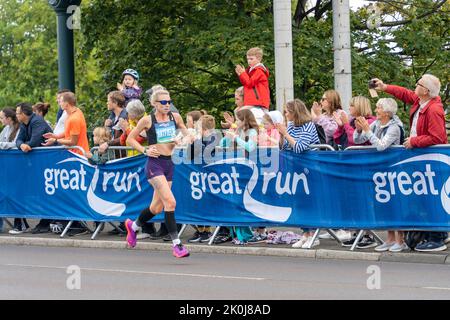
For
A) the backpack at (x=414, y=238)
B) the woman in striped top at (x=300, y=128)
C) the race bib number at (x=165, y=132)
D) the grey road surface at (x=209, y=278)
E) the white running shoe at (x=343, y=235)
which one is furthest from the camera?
the white running shoe at (x=343, y=235)

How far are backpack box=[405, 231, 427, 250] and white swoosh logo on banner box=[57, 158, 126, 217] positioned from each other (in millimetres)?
4699

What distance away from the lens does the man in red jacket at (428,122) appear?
46.1 ft

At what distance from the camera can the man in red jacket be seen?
14039mm

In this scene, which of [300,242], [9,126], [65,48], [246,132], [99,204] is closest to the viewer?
[300,242]

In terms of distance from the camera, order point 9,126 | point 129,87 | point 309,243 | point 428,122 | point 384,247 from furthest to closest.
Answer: point 9,126
point 129,87
point 309,243
point 384,247
point 428,122

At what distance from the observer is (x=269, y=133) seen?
15.7 metres

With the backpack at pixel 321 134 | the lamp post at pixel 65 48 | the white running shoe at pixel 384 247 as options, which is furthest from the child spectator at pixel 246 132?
the lamp post at pixel 65 48

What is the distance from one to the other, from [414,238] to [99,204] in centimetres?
529

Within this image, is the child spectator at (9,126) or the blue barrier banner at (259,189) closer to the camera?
the blue barrier banner at (259,189)

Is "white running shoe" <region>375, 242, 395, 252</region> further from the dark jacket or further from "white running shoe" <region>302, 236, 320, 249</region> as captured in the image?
the dark jacket

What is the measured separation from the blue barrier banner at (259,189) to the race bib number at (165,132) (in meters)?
1.37

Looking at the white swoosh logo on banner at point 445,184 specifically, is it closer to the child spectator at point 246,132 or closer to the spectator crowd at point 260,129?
the spectator crowd at point 260,129

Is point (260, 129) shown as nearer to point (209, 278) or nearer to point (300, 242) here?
point (300, 242)

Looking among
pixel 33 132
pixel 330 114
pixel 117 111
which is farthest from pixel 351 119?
pixel 33 132
